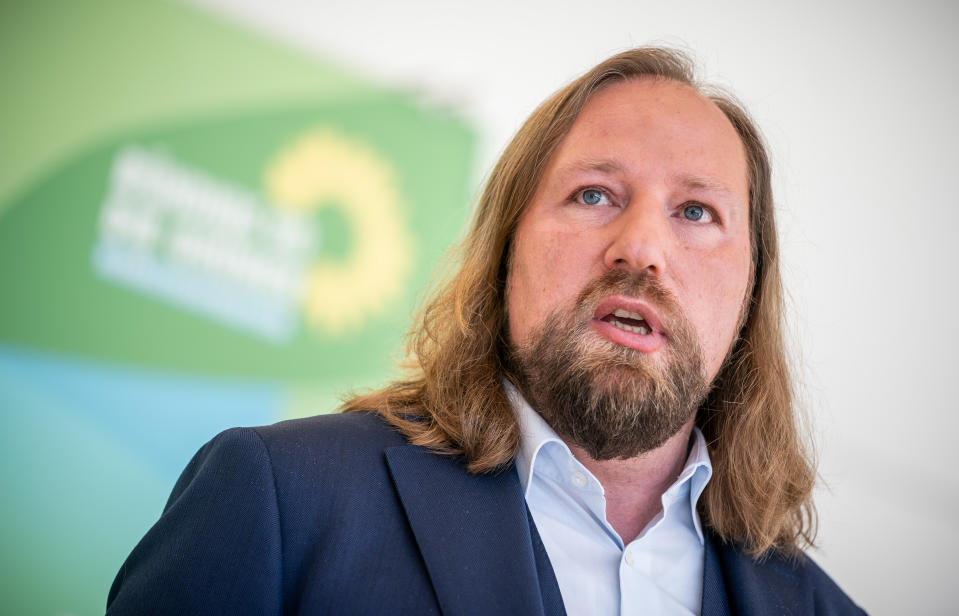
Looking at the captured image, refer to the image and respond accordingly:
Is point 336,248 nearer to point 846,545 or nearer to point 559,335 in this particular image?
point 559,335

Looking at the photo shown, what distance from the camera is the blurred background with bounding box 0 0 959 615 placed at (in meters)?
2.36

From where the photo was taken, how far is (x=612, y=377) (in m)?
1.42

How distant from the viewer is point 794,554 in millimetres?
1750

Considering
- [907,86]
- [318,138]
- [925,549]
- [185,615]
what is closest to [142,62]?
[318,138]

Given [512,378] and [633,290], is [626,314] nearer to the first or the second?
[633,290]

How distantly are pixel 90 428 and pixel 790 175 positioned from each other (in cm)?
289

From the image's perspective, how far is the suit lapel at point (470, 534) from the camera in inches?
47.9

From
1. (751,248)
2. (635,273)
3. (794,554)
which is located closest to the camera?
(635,273)

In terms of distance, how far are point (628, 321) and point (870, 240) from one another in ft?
7.97

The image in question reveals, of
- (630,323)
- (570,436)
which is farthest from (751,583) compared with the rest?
(630,323)

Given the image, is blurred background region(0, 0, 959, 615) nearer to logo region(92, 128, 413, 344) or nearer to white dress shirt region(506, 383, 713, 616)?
logo region(92, 128, 413, 344)

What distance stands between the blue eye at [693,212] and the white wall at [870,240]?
1812mm

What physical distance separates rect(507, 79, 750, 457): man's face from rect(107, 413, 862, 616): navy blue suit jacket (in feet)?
0.94

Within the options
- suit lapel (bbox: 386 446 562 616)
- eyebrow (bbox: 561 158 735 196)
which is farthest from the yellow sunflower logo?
suit lapel (bbox: 386 446 562 616)
